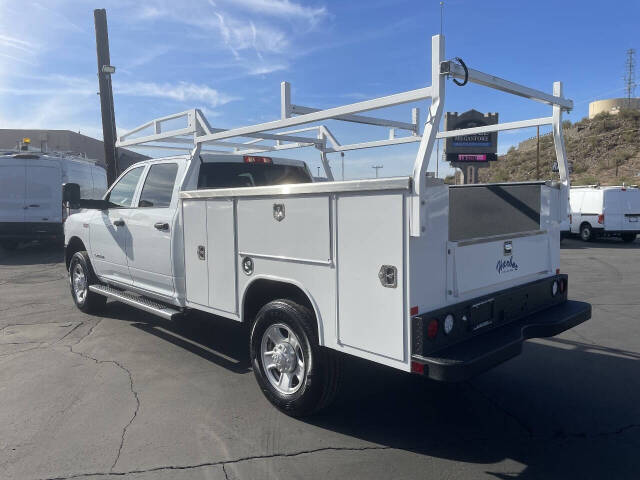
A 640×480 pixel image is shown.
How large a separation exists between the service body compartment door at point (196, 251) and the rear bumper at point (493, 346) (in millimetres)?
2387

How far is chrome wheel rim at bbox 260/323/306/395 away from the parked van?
12520mm

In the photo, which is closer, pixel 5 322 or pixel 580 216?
pixel 5 322

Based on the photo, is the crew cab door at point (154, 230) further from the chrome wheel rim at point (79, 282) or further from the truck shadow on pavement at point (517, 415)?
the truck shadow on pavement at point (517, 415)

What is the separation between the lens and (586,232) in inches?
770

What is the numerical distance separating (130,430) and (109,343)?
2.38 m

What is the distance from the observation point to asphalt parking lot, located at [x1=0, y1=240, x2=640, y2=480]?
333 centimetres

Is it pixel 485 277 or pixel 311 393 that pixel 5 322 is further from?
pixel 485 277

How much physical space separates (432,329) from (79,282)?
19.9 ft

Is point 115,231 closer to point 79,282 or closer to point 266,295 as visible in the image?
point 79,282

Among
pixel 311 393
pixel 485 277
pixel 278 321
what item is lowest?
pixel 311 393

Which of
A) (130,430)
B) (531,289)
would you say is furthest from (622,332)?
(130,430)

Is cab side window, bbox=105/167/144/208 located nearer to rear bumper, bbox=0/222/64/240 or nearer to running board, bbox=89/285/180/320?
running board, bbox=89/285/180/320

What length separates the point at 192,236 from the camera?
16.1 feet

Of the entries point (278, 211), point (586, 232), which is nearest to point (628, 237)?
point (586, 232)
